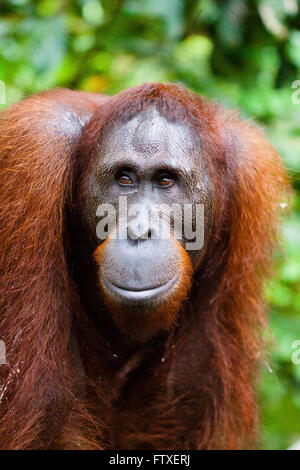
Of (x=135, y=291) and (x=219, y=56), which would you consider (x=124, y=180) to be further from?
(x=219, y=56)

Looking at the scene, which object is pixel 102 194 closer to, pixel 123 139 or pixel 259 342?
pixel 123 139

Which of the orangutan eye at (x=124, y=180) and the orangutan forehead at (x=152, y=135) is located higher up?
the orangutan forehead at (x=152, y=135)

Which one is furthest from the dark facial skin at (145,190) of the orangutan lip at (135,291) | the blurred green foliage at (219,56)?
the blurred green foliage at (219,56)

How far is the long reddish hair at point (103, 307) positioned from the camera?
2877mm

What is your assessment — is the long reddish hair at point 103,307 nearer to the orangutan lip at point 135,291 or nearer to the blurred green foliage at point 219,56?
the orangutan lip at point 135,291

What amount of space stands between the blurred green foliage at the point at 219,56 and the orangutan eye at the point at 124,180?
139cm

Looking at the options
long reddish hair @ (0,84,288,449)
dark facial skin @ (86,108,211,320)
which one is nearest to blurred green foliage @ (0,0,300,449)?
long reddish hair @ (0,84,288,449)

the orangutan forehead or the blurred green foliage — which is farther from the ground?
the blurred green foliage

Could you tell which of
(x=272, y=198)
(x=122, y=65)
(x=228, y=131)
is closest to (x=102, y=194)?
(x=228, y=131)

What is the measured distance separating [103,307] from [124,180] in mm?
702

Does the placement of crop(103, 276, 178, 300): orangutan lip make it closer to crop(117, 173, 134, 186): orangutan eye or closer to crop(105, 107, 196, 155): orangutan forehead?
crop(117, 173, 134, 186): orangutan eye

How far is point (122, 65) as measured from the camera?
5.64 meters

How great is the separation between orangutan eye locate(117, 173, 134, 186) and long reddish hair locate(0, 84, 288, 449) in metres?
0.20

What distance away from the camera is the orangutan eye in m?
2.91
